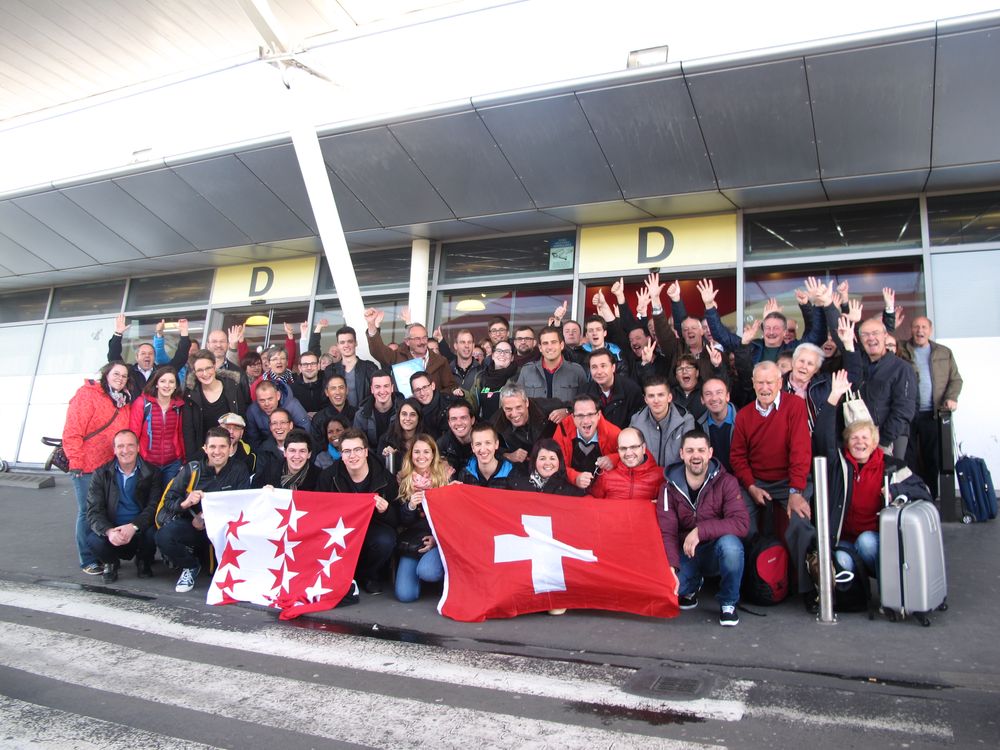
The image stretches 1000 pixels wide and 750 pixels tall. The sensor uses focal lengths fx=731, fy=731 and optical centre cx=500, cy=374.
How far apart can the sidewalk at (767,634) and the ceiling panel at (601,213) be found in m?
5.57

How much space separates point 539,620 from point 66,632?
3.21m

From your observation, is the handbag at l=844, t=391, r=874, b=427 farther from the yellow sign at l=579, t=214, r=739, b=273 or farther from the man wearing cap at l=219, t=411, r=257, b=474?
the man wearing cap at l=219, t=411, r=257, b=474

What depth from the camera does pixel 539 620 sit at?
510 cm

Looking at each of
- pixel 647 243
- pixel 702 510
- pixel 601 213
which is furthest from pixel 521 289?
pixel 702 510

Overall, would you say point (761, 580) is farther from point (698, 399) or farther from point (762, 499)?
point (698, 399)

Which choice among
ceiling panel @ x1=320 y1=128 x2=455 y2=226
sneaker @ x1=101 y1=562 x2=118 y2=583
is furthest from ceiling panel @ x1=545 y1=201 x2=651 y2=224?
sneaker @ x1=101 y1=562 x2=118 y2=583

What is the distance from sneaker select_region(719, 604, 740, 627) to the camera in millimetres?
4750

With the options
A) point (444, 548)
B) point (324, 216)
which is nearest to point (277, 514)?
point (444, 548)

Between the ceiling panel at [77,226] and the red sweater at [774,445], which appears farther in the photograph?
the ceiling panel at [77,226]

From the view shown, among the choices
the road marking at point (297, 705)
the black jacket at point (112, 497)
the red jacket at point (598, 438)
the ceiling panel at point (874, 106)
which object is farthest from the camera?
the ceiling panel at point (874, 106)

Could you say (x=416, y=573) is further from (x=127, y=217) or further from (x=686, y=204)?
(x=127, y=217)

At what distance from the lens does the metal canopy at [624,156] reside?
23.6ft

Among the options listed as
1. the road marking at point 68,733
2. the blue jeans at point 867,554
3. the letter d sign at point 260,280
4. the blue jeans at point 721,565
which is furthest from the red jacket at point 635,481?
the letter d sign at point 260,280

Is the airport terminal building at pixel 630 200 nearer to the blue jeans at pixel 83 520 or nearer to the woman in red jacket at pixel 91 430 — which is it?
the woman in red jacket at pixel 91 430
